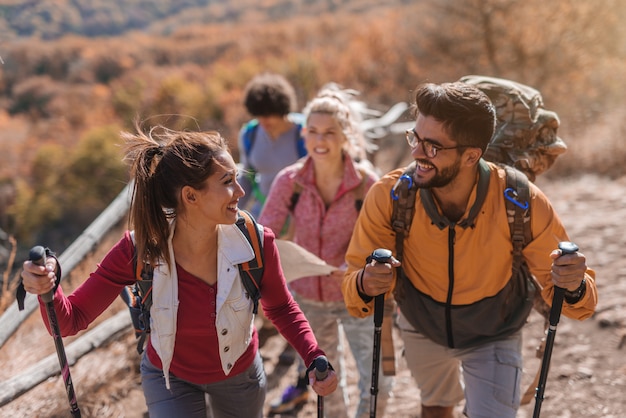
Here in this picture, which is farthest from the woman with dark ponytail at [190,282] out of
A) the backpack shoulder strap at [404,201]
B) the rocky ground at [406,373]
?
the rocky ground at [406,373]

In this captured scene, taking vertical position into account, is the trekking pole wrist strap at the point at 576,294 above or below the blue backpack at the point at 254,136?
above

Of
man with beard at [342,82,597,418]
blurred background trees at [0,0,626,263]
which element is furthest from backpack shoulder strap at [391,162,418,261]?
blurred background trees at [0,0,626,263]

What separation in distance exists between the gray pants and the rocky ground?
133 centimetres

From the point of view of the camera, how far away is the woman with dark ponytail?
7.76ft

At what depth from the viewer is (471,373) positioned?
2762 millimetres

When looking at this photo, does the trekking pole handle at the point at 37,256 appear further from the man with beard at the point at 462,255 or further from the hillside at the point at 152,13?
the hillside at the point at 152,13

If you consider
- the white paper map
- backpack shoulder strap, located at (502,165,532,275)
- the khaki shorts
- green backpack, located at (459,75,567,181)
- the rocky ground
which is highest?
green backpack, located at (459,75,567,181)

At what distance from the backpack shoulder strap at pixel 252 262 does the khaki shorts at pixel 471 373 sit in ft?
2.90

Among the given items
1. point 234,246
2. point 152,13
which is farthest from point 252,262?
→ point 152,13

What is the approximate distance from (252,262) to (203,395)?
620 millimetres

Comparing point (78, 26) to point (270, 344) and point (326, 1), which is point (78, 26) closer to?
point (326, 1)

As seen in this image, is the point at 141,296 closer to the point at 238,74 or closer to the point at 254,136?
the point at 254,136

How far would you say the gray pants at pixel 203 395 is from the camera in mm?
2455

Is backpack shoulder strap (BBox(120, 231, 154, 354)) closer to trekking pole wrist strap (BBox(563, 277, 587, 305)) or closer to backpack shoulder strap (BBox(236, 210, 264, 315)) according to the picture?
backpack shoulder strap (BBox(236, 210, 264, 315))
